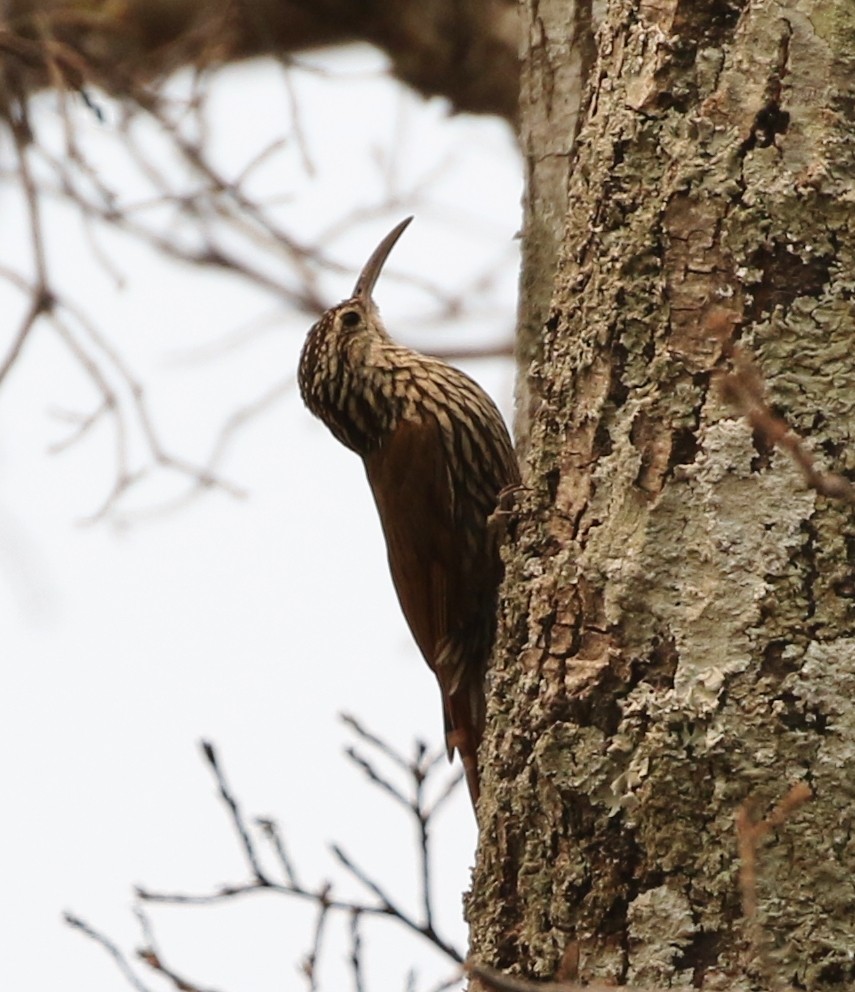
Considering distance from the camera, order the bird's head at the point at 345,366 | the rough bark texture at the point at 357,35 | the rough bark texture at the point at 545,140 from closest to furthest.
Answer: the rough bark texture at the point at 545,140 → the bird's head at the point at 345,366 → the rough bark texture at the point at 357,35

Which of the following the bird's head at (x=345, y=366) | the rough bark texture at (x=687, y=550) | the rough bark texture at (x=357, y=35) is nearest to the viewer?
the rough bark texture at (x=687, y=550)

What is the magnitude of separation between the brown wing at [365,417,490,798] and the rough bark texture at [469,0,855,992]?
2.81 ft

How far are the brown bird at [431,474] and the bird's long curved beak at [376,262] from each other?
11 centimetres

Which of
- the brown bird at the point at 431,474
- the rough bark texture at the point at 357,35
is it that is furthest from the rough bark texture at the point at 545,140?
the rough bark texture at the point at 357,35

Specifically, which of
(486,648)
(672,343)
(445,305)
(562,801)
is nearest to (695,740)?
(562,801)

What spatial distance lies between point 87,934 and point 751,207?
1644 millimetres

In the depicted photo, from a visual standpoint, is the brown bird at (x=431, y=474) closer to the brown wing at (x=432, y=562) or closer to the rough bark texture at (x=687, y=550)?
the brown wing at (x=432, y=562)

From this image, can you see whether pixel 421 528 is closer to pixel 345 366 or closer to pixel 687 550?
pixel 345 366

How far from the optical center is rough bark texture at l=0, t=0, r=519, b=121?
20.1ft

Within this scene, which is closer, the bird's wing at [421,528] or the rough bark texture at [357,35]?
the bird's wing at [421,528]

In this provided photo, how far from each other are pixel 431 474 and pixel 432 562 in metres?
0.22

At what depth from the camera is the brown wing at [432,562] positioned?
3.62 meters

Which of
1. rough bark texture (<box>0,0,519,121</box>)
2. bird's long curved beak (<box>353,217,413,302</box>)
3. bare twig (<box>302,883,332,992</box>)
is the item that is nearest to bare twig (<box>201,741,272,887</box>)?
bare twig (<box>302,883,332,992</box>)

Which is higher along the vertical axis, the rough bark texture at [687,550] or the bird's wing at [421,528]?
the bird's wing at [421,528]
